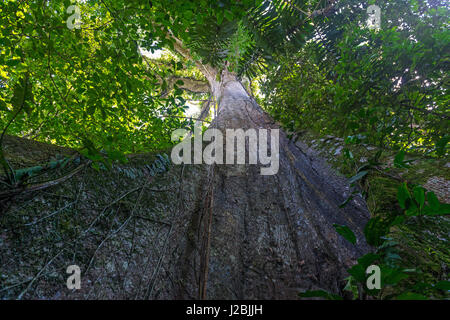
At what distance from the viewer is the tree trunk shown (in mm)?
865

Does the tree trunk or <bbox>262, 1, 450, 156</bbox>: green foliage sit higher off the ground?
<bbox>262, 1, 450, 156</bbox>: green foliage

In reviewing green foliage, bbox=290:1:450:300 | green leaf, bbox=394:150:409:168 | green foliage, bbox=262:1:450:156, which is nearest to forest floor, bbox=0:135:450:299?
green foliage, bbox=290:1:450:300

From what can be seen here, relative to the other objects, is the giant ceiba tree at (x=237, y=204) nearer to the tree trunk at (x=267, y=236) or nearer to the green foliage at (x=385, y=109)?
the tree trunk at (x=267, y=236)

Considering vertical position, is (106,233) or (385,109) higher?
(385,109)

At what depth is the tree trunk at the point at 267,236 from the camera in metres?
0.86

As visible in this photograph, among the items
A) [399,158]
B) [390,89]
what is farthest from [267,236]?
[390,89]

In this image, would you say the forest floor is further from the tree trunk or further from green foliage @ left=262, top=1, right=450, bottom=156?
green foliage @ left=262, top=1, right=450, bottom=156

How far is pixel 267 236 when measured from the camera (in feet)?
3.51

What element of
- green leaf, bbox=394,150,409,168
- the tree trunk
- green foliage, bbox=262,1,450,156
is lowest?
the tree trunk

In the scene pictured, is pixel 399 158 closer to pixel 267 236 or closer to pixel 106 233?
pixel 267 236

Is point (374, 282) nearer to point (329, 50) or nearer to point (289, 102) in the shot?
point (289, 102)
